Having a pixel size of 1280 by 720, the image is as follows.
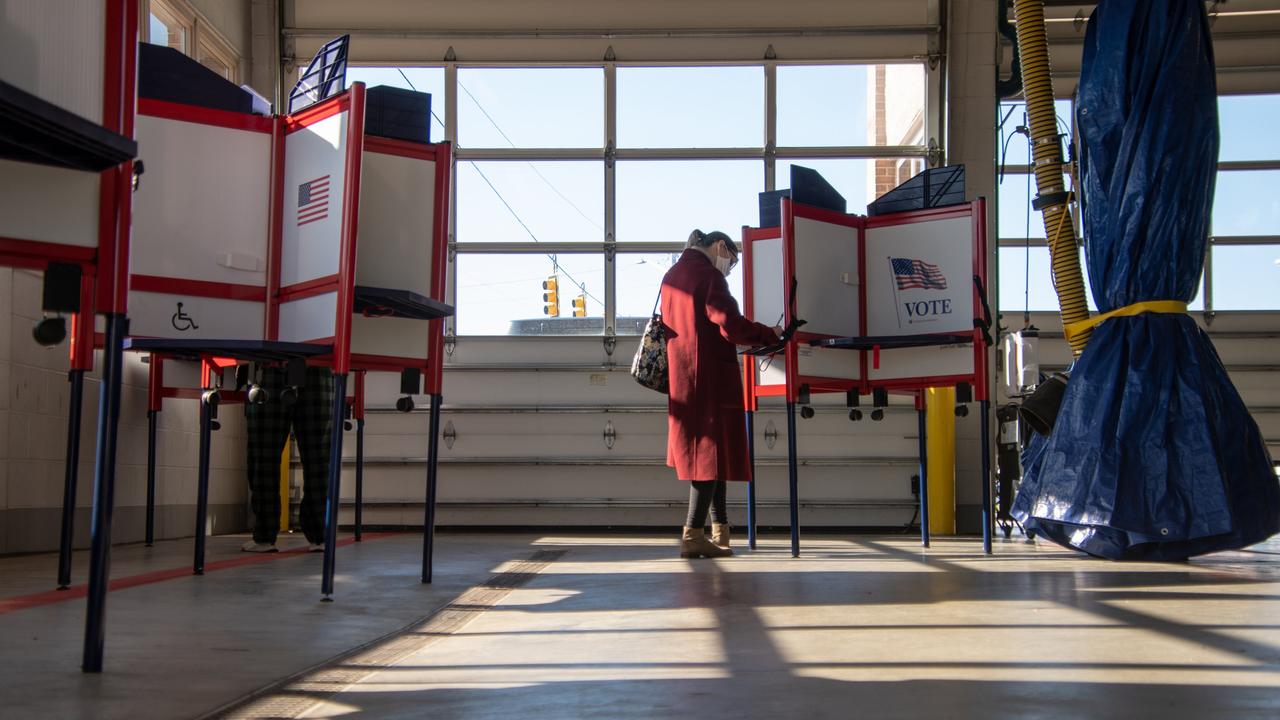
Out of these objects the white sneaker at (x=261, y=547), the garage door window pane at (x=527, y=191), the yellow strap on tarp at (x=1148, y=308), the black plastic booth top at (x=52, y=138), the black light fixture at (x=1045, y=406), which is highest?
the garage door window pane at (x=527, y=191)

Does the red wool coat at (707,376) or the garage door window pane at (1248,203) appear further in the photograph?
the garage door window pane at (1248,203)

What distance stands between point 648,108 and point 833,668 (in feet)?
26.5

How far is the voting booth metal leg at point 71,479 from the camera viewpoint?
4023mm

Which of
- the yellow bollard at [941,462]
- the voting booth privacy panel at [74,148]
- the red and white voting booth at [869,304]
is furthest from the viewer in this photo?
the yellow bollard at [941,462]

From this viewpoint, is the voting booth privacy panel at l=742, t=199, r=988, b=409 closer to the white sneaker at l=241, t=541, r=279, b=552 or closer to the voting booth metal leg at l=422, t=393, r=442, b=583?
the voting booth metal leg at l=422, t=393, r=442, b=583

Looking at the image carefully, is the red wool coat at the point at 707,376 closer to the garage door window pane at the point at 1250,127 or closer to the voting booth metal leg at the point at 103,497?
the voting booth metal leg at the point at 103,497

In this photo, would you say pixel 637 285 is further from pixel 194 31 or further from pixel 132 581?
pixel 132 581

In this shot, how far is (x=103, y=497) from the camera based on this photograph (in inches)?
109

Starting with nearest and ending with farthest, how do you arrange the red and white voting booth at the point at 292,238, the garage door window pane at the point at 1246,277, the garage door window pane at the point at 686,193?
1. the red and white voting booth at the point at 292,238
2. the garage door window pane at the point at 686,193
3. the garage door window pane at the point at 1246,277

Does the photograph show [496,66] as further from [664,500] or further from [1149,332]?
[1149,332]

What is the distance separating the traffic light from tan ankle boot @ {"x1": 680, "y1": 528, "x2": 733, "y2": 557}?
12.7 ft

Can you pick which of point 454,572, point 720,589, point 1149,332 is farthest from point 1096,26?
point 454,572

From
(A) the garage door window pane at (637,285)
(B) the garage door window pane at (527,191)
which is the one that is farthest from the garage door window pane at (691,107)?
(A) the garage door window pane at (637,285)

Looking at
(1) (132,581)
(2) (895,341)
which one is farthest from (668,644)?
(2) (895,341)
